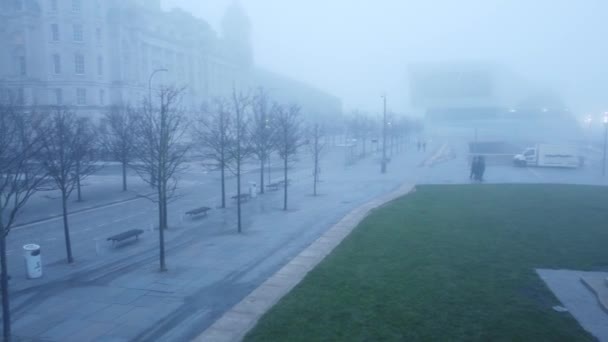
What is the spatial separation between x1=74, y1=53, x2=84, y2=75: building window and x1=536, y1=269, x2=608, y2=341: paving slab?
189ft

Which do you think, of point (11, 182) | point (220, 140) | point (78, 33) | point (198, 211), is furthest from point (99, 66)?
point (11, 182)

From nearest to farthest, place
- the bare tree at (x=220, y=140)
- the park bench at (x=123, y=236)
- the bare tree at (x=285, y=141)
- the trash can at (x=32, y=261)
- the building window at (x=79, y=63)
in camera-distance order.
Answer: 1. the trash can at (x=32, y=261)
2. the park bench at (x=123, y=236)
3. the bare tree at (x=220, y=140)
4. the bare tree at (x=285, y=141)
5. the building window at (x=79, y=63)

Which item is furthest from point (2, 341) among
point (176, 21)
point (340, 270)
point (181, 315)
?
point (176, 21)

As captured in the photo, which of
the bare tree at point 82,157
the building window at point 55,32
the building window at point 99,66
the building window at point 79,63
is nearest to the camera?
the bare tree at point 82,157

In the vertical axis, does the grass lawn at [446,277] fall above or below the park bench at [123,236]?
above

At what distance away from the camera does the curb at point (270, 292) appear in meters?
7.34

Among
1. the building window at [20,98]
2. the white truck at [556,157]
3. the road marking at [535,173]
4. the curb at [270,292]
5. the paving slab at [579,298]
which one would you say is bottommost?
the curb at [270,292]

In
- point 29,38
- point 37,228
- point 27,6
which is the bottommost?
point 37,228

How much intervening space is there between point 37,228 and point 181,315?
11.7 meters

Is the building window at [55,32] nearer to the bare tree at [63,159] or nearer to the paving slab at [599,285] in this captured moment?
the bare tree at [63,159]

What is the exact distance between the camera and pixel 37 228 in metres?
17.2

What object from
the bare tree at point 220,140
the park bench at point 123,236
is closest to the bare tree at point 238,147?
the bare tree at point 220,140

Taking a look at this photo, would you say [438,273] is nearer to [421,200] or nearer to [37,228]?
[421,200]

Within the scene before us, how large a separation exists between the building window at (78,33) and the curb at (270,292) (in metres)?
51.9
